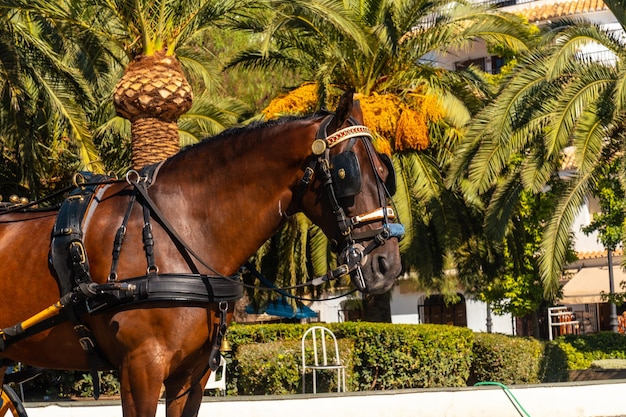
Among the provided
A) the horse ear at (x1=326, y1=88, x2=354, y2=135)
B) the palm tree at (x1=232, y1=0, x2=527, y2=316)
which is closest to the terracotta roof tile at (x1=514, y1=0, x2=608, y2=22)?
the palm tree at (x1=232, y1=0, x2=527, y2=316)

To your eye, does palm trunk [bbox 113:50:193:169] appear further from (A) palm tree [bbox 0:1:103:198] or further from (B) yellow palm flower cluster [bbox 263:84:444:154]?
(B) yellow palm flower cluster [bbox 263:84:444:154]

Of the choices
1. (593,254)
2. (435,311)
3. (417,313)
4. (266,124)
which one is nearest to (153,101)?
(266,124)

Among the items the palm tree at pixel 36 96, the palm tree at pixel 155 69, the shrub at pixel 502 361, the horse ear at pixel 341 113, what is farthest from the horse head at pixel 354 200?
the shrub at pixel 502 361

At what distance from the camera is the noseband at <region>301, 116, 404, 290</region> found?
4.76m

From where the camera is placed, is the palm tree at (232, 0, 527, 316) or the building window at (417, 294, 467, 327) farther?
the building window at (417, 294, 467, 327)

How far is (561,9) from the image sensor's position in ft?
119

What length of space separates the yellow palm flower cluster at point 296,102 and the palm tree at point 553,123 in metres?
3.00

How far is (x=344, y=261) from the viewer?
188 inches

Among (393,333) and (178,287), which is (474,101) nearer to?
(393,333)

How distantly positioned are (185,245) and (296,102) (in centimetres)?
1352

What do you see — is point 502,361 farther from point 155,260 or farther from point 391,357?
point 155,260

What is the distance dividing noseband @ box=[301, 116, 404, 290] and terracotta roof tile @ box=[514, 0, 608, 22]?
31.7 m

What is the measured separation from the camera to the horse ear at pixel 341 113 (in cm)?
489

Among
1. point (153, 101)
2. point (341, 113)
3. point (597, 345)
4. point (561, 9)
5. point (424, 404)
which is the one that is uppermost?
point (561, 9)
